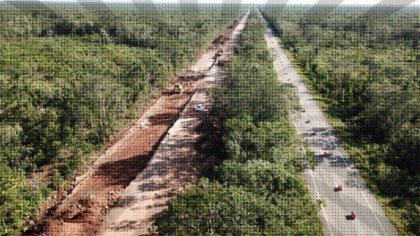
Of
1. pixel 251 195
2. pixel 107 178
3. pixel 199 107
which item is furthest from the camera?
pixel 199 107

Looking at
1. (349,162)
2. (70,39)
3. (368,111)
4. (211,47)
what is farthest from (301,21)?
(349,162)

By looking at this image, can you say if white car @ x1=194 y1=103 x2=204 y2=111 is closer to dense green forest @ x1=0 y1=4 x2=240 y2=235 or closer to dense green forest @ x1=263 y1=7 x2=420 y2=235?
dense green forest @ x1=0 y1=4 x2=240 y2=235

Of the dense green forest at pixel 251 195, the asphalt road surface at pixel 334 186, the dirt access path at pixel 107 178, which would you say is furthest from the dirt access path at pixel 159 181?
the asphalt road surface at pixel 334 186

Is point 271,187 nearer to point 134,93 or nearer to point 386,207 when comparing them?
point 386,207

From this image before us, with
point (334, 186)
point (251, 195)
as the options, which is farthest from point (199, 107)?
point (251, 195)

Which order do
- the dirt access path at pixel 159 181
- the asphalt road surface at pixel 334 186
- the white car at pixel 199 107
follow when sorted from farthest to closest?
the white car at pixel 199 107, the dirt access path at pixel 159 181, the asphalt road surface at pixel 334 186

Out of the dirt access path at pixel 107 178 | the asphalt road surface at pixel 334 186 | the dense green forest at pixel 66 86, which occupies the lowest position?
the dirt access path at pixel 107 178

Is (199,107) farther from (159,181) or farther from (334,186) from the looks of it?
(334,186)

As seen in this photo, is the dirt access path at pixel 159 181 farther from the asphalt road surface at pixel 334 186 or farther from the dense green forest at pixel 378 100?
the dense green forest at pixel 378 100
